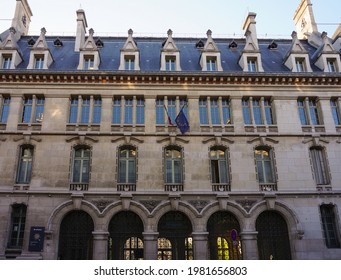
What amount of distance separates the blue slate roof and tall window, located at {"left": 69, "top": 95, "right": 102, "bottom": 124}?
2.59 meters

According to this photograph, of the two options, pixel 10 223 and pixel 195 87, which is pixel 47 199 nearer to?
pixel 10 223

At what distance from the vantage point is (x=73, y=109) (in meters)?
26.0

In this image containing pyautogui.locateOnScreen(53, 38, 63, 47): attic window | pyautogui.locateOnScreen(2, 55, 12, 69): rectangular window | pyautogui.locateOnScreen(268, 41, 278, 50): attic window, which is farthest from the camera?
pyautogui.locateOnScreen(268, 41, 278, 50): attic window

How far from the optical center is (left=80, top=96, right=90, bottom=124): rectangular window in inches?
1010

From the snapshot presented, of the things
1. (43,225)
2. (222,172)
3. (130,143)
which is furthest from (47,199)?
(222,172)

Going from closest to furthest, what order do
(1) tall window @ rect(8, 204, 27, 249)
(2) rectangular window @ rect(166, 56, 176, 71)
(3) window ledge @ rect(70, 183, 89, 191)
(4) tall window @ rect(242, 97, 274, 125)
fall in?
(1) tall window @ rect(8, 204, 27, 249), (3) window ledge @ rect(70, 183, 89, 191), (4) tall window @ rect(242, 97, 274, 125), (2) rectangular window @ rect(166, 56, 176, 71)

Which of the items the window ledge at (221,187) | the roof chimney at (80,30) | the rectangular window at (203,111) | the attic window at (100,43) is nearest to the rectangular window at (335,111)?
the rectangular window at (203,111)

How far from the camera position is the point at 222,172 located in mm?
24781

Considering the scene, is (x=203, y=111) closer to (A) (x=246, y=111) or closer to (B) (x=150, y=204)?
(A) (x=246, y=111)

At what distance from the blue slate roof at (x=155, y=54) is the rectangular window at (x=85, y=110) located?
103 inches

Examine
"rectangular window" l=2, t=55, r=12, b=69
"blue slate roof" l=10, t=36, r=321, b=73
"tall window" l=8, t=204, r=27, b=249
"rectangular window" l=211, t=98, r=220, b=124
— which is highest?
"blue slate roof" l=10, t=36, r=321, b=73

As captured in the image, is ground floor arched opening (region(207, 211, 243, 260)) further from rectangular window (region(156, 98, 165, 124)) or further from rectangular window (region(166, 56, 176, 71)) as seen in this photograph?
rectangular window (region(166, 56, 176, 71))

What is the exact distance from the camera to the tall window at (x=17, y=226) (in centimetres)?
2261

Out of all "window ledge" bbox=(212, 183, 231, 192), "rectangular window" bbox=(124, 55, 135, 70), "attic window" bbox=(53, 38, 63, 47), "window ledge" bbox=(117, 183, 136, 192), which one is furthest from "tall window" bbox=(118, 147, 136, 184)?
"attic window" bbox=(53, 38, 63, 47)
